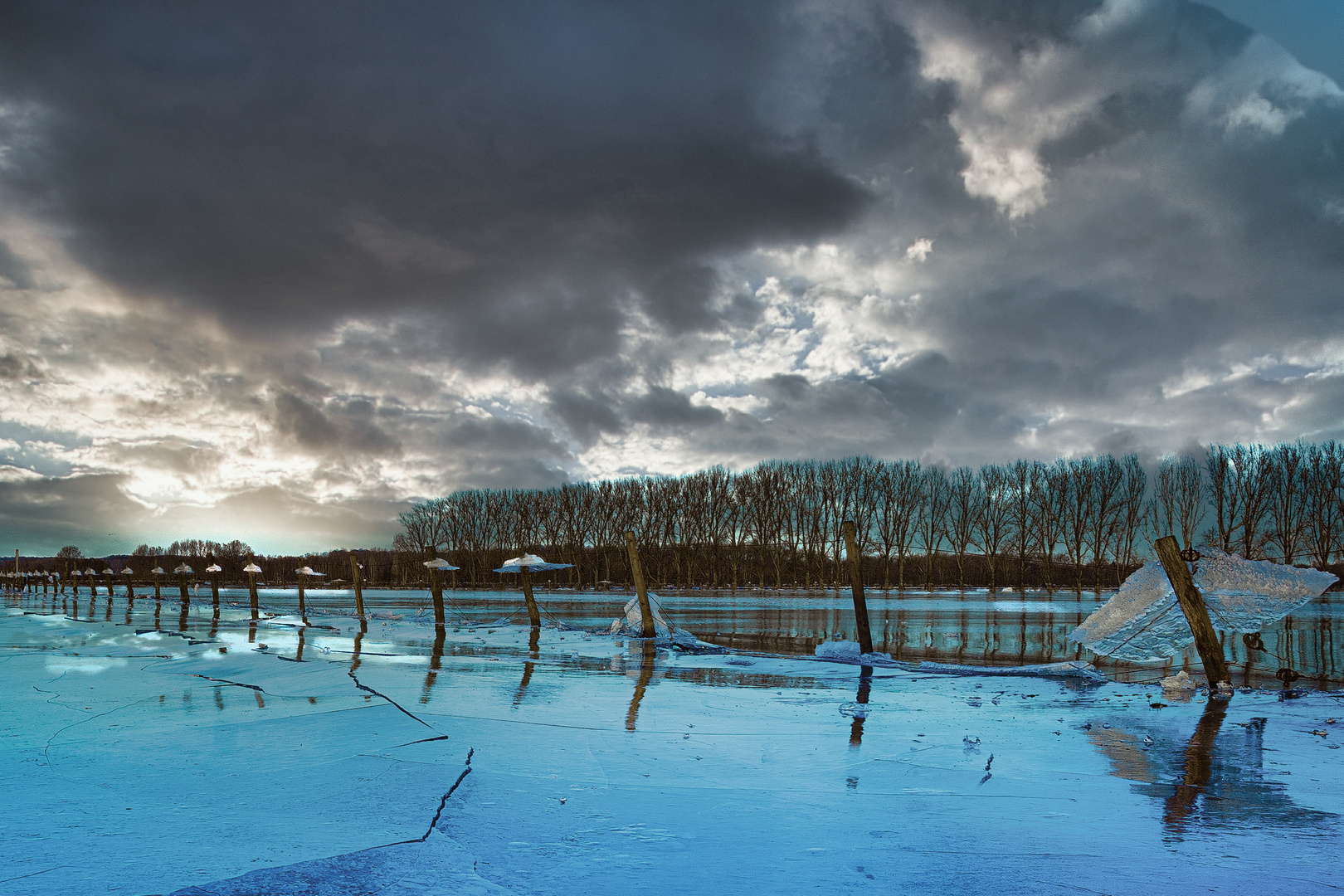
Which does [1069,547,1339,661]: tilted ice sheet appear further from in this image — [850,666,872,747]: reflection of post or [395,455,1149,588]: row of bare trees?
[395,455,1149,588]: row of bare trees

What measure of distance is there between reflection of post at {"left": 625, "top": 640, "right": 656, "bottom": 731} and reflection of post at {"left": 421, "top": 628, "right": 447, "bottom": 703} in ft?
9.19

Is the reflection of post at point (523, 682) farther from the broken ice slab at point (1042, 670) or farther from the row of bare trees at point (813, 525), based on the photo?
the row of bare trees at point (813, 525)

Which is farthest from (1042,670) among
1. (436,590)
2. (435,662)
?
(436,590)

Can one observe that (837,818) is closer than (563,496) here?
Yes

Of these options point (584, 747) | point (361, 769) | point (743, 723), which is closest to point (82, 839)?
point (361, 769)

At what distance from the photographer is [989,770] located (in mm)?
6426

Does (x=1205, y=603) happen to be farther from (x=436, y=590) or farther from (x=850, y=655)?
(x=436, y=590)

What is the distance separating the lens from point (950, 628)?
26312 mm

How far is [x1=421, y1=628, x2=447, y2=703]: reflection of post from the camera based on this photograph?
10862 millimetres

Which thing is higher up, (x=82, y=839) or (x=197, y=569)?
(x=82, y=839)

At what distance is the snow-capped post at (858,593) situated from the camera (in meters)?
16.3

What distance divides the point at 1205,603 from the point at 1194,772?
6.25m

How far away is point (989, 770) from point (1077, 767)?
2.83ft

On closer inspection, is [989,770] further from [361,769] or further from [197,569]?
[197,569]
